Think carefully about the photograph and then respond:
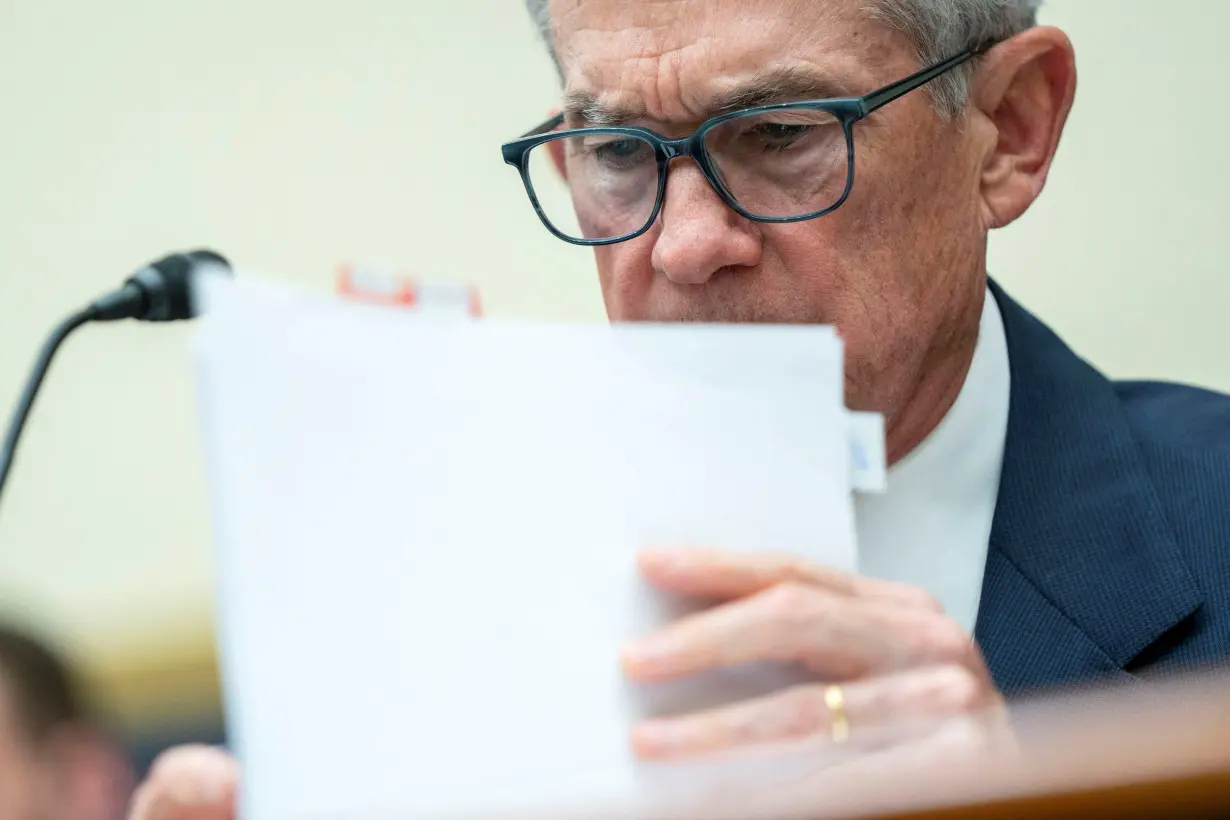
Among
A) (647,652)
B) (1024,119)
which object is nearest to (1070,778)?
(647,652)

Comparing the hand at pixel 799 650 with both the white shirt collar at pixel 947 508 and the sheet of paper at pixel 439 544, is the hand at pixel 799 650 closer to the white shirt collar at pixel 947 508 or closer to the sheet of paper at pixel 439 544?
the sheet of paper at pixel 439 544

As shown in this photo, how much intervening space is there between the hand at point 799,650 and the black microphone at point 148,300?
1.15 feet

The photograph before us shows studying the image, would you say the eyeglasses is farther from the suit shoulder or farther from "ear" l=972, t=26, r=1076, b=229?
the suit shoulder

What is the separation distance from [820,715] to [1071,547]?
575mm

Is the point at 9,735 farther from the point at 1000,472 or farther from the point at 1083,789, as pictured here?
the point at 1083,789

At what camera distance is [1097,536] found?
47.2 inches

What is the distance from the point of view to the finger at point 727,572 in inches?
27.9

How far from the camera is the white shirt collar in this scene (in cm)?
124

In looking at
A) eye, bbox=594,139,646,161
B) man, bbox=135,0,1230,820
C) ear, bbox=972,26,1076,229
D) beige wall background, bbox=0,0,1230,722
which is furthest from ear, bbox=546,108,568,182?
beige wall background, bbox=0,0,1230,722

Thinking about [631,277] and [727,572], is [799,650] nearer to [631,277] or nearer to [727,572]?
[727,572]

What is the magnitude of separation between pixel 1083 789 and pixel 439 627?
0.38 meters

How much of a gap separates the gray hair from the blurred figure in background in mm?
876

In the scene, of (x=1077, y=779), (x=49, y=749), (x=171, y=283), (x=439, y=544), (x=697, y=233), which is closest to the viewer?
(x=1077, y=779)

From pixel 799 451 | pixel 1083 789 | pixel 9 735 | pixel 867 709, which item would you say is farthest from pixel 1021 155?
pixel 9 735
